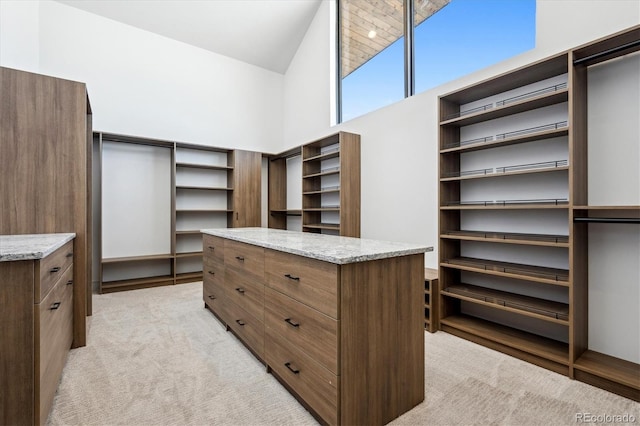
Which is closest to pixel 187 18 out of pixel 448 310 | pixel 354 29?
pixel 354 29

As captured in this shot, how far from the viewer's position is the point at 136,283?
13.6 ft

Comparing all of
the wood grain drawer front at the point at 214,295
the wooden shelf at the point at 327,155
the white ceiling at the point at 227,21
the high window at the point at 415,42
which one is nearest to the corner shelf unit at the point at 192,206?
the wooden shelf at the point at 327,155

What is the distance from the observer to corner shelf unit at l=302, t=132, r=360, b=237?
4.01 m

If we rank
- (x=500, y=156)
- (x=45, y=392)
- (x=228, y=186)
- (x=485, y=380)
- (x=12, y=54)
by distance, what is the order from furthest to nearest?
(x=228, y=186), (x=12, y=54), (x=500, y=156), (x=485, y=380), (x=45, y=392)

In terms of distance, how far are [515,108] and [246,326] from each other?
2.65 metres

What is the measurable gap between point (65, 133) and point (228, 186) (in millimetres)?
2980

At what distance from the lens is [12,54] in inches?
122

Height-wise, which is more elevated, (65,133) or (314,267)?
(65,133)

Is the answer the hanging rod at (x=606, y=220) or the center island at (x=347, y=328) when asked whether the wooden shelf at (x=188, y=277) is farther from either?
the hanging rod at (x=606, y=220)

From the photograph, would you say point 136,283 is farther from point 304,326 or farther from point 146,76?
point 304,326

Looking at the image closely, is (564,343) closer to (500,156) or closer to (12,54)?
(500,156)

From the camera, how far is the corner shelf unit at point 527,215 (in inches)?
76.3

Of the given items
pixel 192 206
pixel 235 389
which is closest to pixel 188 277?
pixel 192 206

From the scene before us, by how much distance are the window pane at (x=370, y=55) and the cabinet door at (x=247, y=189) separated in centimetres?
170
